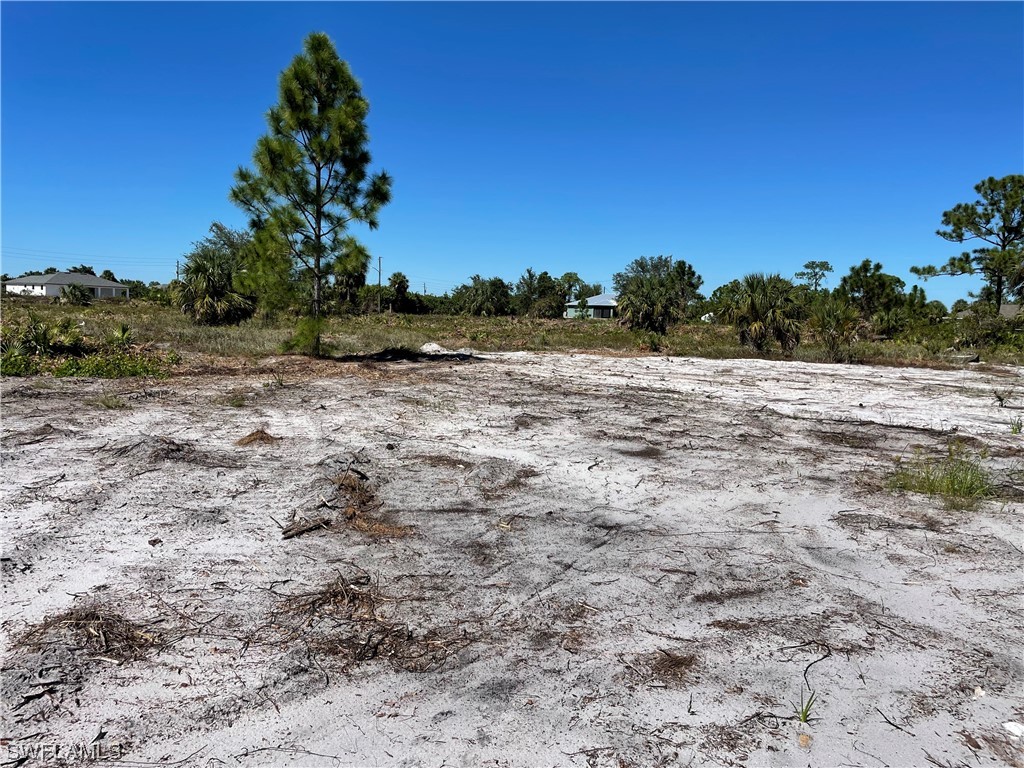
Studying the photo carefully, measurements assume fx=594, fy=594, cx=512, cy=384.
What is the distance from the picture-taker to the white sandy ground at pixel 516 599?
2.61m

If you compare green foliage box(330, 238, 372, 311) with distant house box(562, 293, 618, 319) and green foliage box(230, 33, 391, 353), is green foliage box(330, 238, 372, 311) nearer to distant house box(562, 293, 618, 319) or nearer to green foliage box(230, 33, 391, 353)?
green foliage box(230, 33, 391, 353)

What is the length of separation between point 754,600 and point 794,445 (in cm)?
483

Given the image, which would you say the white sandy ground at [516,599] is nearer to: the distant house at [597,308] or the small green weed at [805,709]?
the small green weed at [805,709]

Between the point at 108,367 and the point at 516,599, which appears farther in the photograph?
the point at 108,367

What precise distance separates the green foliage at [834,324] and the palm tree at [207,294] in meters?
24.4

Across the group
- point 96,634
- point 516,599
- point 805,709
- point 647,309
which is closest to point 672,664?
point 805,709

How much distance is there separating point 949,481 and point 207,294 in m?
27.9

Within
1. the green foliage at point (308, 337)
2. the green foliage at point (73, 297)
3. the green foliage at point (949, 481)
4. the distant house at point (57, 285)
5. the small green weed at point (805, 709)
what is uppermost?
the distant house at point (57, 285)

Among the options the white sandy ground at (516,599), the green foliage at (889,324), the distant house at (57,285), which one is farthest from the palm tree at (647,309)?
the distant house at (57,285)

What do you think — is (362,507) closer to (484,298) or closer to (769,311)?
(769,311)

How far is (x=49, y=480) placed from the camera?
5547 mm

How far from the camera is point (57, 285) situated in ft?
274

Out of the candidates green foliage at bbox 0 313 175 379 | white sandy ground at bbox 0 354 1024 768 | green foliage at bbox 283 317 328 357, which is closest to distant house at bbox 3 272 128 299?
green foliage at bbox 0 313 175 379

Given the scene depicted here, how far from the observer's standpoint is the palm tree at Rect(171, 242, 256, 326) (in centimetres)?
2650
